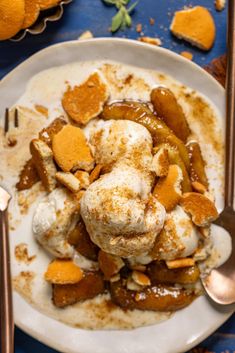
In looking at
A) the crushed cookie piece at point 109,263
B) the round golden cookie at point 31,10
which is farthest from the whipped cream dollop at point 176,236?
the round golden cookie at point 31,10

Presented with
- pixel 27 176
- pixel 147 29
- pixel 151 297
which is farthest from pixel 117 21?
pixel 151 297

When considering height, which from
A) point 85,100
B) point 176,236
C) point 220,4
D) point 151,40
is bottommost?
point 176,236

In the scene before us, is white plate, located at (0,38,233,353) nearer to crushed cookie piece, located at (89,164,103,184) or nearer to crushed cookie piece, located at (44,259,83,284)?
crushed cookie piece, located at (44,259,83,284)

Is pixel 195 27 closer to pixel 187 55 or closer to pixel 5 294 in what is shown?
pixel 187 55

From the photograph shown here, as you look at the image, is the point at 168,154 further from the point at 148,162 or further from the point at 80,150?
the point at 80,150

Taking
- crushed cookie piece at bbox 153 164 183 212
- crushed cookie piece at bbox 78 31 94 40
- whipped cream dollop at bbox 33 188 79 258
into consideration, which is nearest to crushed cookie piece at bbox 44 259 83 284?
whipped cream dollop at bbox 33 188 79 258

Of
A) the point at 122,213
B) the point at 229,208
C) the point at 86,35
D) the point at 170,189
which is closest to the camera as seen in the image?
the point at 122,213
